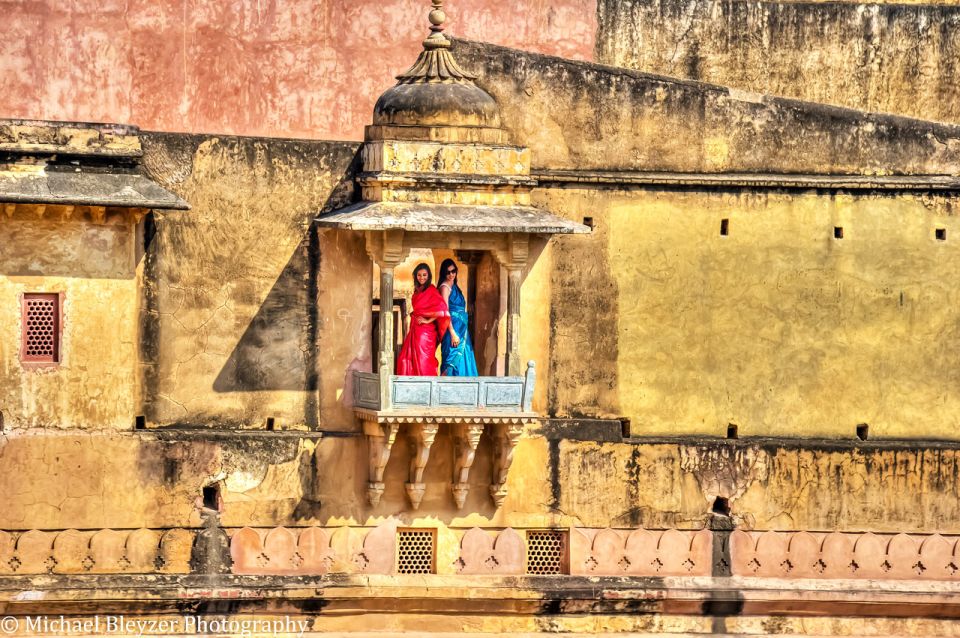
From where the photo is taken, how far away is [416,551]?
1948cm

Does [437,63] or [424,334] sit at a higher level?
[437,63]

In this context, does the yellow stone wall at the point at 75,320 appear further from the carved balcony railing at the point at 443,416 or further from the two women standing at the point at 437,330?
the two women standing at the point at 437,330

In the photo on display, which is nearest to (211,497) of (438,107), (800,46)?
(438,107)

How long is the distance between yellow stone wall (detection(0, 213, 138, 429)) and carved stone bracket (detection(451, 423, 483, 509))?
2.35 m

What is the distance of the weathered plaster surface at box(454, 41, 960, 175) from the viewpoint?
19469mm

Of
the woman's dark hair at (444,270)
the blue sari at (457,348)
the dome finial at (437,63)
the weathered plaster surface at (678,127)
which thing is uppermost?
the dome finial at (437,63)

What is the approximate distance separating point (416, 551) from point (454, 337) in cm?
161

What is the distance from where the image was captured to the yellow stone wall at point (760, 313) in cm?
1961

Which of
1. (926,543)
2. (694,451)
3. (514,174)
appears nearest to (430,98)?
(514,174)

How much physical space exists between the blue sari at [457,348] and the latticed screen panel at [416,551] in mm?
1214

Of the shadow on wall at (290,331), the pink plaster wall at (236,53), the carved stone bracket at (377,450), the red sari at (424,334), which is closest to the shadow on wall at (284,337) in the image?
the shadow on wall at (290,331)

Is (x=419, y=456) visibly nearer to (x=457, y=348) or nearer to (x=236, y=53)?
(x=457, y=348)

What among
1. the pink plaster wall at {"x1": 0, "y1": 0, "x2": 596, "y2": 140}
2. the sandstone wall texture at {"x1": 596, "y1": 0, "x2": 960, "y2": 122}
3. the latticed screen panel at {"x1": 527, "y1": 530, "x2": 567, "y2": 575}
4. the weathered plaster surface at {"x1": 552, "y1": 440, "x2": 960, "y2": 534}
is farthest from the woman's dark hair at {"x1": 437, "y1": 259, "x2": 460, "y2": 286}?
the sandstone wall texture at {"x1": 596, "y1": 0, "x2": 960, "y2": 122}

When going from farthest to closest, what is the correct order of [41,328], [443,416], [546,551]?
[546,551]
[443,416]
[41,328]
